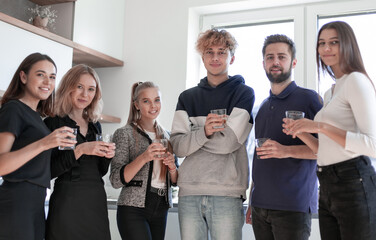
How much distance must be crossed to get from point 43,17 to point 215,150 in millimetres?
1871

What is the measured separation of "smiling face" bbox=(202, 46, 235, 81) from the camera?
2.06 m

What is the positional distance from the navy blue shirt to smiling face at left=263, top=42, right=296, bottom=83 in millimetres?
62

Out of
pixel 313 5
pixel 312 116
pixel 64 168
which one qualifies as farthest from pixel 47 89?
pixel 313 5

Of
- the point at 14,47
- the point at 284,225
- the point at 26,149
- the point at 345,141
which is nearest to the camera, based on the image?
the point at 345,141

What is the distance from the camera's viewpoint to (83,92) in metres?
1.97

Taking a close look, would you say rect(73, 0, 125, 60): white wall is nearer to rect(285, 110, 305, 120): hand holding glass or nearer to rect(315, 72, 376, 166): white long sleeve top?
rect(285, 110, 305, 120): hand holding glass

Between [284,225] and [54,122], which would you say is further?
[54,122]

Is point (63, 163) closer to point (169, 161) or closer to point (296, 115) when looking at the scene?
point (169, 161)

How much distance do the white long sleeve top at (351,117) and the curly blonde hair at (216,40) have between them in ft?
2.08

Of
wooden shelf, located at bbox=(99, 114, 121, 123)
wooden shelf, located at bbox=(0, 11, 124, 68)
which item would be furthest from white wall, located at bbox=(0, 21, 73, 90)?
wooden shelf, located at bbox=(99, 114, 121, 123)

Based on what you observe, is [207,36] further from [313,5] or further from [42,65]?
[313,5]

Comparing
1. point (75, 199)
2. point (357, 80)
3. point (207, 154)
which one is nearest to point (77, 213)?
point (75, 199)

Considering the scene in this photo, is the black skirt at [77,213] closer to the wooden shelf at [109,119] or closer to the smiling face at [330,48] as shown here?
the smiling face at [330,48]

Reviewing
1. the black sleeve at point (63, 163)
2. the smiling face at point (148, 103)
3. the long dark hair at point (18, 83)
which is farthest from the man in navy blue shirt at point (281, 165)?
the long dark hair at point (18, 83)
